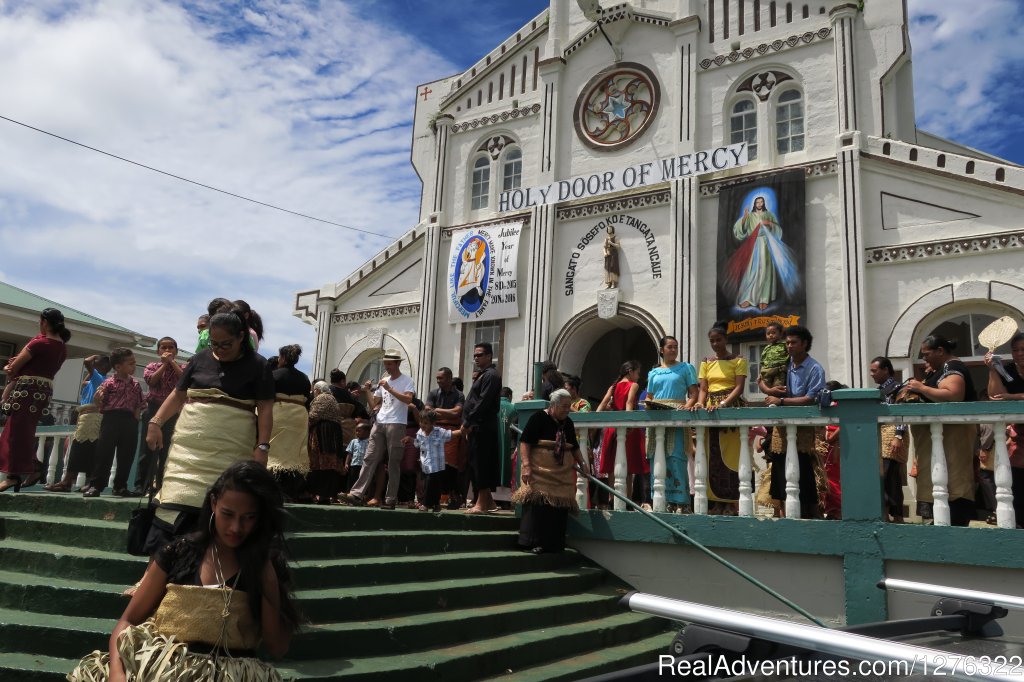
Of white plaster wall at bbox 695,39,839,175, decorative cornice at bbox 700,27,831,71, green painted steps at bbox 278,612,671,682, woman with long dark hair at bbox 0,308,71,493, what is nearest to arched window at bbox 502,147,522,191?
white plaster wall at bbox 695,39,839,175

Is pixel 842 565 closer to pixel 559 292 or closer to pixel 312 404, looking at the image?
pixel 312 404

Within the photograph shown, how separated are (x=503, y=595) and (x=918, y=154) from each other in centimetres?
957

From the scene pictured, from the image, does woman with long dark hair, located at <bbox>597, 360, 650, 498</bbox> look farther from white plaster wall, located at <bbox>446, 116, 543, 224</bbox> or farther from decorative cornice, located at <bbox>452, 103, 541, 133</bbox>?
decorative cornice, located at <bbox>452, 103, 541, 133</bbox>

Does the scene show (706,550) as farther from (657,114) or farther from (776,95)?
(657,114)

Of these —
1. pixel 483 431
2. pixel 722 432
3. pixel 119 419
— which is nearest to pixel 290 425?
pixel 483 431

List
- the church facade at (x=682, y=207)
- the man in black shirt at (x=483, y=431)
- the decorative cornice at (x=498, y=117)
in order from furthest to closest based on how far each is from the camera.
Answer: the decorative cornice at (x=498, y=117)
the church facade at (x=682, y=207)
the man in black shirt at (x=483, y=431)

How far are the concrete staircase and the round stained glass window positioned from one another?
9.89m

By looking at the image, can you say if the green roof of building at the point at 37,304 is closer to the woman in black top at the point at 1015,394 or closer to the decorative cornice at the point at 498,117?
the decorative cornice at the point at 498,117

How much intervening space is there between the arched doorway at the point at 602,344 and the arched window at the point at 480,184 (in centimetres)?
384

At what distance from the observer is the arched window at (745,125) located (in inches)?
512

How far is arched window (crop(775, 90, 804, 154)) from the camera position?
12.6 m

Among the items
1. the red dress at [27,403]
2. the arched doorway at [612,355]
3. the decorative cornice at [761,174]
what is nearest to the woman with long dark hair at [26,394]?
the red dress at [27,403]

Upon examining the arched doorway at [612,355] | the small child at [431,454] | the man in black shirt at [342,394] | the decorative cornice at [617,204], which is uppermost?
the decorative cornice at [617,204]

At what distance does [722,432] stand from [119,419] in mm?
6098
